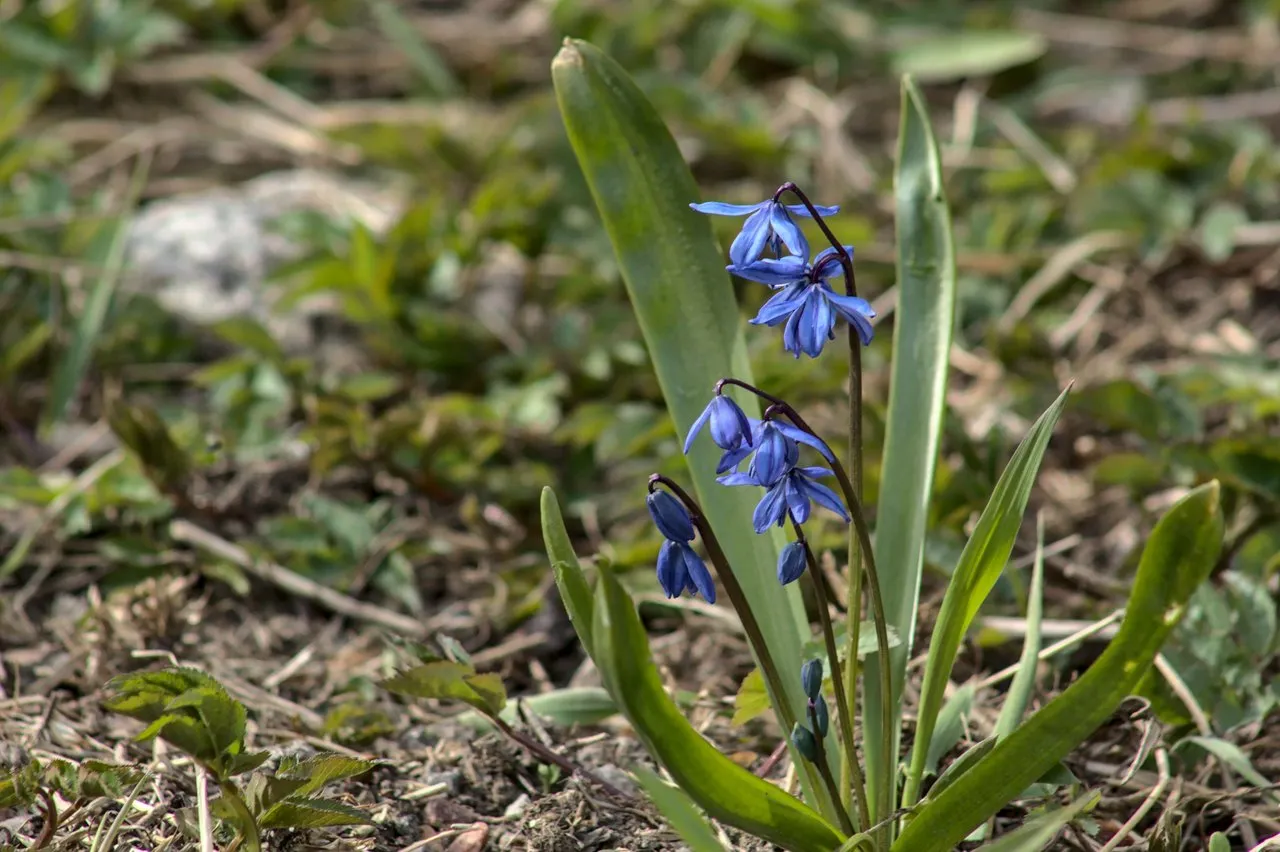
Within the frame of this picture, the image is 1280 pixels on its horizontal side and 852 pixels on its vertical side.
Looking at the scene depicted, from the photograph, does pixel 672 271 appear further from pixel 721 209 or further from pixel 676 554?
pixel 676 554

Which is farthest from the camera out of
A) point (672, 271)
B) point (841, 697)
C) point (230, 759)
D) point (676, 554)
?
point (672, 271)

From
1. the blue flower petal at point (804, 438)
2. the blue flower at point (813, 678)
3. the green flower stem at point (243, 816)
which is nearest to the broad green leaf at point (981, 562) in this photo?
the blue flower at point (813, 678)

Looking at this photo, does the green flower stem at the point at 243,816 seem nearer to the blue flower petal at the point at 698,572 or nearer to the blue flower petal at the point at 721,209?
the blue flower petal at the point at 698,572

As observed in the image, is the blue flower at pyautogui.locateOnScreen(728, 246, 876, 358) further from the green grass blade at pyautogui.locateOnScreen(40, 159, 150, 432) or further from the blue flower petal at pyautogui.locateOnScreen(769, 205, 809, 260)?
the green grass blade at pyautogui.locateOnScreen(40, 159, 150, 432)

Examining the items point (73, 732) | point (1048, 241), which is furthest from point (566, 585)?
point (1048, 241)

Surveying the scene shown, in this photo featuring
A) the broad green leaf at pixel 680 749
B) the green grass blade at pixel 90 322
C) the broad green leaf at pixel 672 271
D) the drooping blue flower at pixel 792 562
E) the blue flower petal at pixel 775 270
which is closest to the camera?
the broad green leaf at pixel 680 749

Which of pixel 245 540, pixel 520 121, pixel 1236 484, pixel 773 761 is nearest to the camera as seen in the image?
pixel 773 761

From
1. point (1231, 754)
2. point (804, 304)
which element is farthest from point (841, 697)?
point (1231, 754)

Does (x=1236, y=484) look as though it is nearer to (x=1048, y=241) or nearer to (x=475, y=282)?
(x=1048, y=241)
